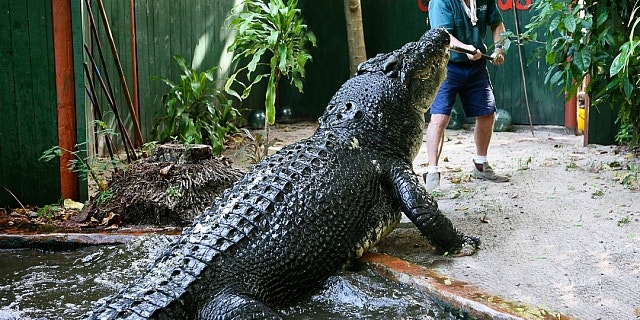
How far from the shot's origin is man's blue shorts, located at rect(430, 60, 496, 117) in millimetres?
6020

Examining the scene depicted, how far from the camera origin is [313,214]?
3568mm

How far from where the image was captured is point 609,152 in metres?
7.51

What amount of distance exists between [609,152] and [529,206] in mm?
2858

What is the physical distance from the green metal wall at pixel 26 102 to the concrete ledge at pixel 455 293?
294 centimetres

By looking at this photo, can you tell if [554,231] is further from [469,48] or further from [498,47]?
[498,47]

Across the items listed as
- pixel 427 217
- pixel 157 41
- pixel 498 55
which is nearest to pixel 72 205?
pixel 427 217

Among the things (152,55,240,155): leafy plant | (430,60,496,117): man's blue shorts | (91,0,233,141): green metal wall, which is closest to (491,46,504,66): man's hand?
(430,60,496,117): man's blue shorts

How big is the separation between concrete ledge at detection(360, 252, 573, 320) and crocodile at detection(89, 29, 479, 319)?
7.0 inches

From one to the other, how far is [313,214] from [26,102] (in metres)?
3.00

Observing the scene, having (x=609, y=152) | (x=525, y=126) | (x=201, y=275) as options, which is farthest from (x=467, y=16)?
(x=525, y=126)

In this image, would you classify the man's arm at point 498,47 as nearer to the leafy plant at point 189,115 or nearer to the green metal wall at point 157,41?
the leafy plant at point 189,115

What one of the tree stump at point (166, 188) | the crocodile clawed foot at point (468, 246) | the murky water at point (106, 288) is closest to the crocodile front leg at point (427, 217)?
the crocodile clawed foot at point (468, 246)

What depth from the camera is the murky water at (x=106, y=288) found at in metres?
3.32

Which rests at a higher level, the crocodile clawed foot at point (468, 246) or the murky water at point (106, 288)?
the crocodile clawed foot at point (468, 246)
